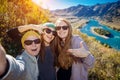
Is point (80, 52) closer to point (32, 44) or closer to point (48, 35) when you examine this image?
point (48, 35)

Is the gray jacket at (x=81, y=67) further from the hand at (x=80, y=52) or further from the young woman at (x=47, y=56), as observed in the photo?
the young woman at (x=47, y=56)

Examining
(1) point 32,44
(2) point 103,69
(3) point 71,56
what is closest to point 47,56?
(3) point 71,56

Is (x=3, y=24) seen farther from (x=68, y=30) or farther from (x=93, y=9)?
(x=93, y=9)

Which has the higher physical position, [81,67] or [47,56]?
[47,56]

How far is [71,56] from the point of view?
4281 millimetres

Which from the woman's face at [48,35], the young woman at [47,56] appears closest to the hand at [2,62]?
the young woman at [47,56]

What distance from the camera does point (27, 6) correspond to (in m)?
11.1

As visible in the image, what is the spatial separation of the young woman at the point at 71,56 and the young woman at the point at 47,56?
112 millimetres

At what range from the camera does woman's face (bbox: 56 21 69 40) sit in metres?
4.27

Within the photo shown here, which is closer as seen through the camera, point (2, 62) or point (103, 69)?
point (2, 62)

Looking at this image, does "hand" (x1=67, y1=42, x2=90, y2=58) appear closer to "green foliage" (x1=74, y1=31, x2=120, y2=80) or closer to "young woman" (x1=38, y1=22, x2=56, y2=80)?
"young woman" (x1=38, y1=22, x2=56, y2=80)

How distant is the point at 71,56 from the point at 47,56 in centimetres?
41

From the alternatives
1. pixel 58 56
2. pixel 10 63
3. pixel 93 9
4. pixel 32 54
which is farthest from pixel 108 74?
pixel 93 9

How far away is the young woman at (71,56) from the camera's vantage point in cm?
407
